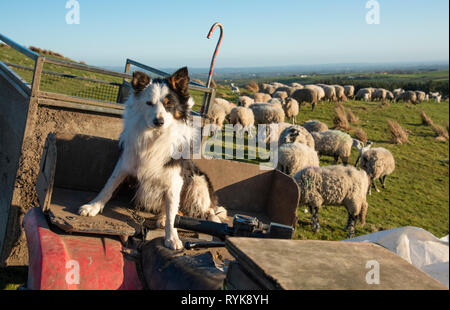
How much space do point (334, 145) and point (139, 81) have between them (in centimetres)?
1322

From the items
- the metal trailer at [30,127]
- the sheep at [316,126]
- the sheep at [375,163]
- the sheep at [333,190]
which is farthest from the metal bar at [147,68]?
the sheep at [316,126]

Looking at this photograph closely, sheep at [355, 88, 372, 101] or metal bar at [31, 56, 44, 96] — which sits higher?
sheep at [355, 88, 372, 101]

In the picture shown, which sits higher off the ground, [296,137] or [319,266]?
[296,137]

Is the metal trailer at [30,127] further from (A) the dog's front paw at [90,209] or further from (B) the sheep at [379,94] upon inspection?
(B) the sheep at [379,94]

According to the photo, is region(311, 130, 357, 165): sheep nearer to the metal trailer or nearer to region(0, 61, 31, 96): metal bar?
the metal trailer

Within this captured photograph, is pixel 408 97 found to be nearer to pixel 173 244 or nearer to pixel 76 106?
pixel 76 106

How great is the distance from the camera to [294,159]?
11047mm

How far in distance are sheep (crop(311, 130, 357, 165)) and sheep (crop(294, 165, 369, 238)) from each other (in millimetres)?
6575

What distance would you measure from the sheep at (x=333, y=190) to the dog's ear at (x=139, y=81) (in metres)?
6.10

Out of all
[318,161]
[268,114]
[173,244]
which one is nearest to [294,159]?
[318,161]

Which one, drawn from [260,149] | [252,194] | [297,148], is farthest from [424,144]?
[252,194]

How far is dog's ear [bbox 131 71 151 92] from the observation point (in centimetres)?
331

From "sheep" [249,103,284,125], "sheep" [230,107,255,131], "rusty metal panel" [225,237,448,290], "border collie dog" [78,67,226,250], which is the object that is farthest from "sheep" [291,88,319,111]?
"rusty metal panel" [225,237,448,290]
